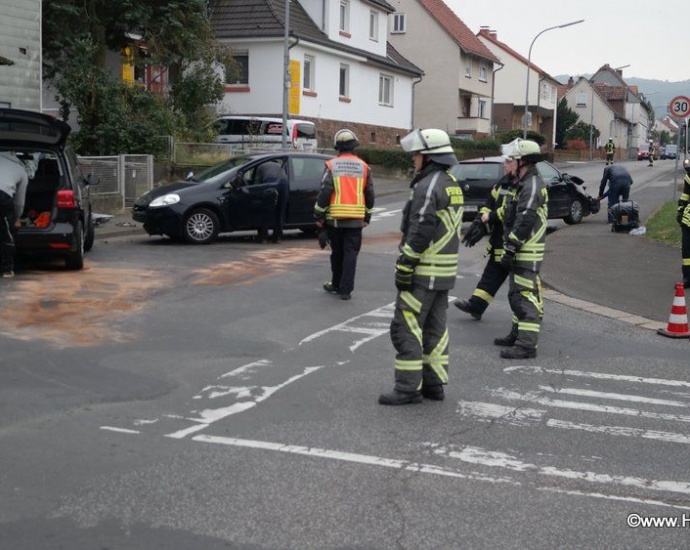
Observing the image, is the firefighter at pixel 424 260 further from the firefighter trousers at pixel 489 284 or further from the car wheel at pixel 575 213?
the car wheel at pixel 575 213

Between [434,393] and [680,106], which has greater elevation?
[680,106]

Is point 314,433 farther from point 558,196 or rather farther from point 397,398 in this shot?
point 558,196

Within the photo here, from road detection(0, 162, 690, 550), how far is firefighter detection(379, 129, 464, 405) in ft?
0.75

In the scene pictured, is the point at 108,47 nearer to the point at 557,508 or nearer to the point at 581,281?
the point at 581,281

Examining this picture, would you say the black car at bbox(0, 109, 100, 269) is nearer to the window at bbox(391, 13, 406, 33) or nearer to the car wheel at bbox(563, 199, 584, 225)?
the car wheel at bbox(563, 199, 584, 225)

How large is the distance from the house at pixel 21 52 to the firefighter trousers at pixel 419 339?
16.0 metres

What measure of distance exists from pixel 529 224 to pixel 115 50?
66.0 feet

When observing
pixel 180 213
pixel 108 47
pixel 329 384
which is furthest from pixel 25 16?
pixel 329 384

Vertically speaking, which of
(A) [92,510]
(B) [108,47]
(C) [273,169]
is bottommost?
(A) [92,510]

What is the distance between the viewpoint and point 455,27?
2322 inches

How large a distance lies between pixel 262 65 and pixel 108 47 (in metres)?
12.4

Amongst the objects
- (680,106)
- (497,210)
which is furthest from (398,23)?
(497,210)

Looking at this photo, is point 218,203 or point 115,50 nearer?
point 218,203

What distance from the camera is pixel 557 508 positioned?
4941mm
